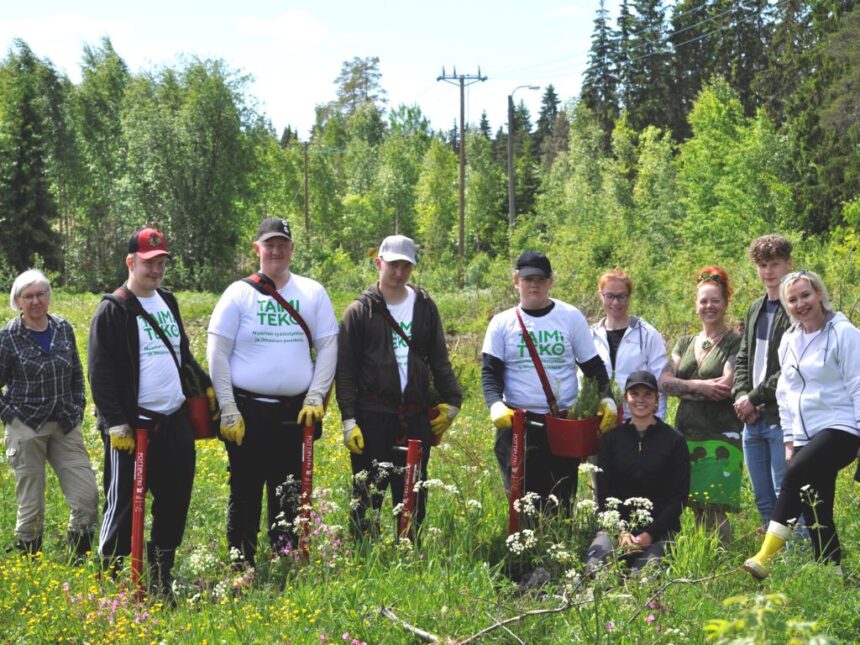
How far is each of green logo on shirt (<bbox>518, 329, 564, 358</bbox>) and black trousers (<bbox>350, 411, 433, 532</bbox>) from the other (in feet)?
2.50

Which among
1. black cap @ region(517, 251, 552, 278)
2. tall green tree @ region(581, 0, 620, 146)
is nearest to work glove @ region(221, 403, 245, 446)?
black cap @ region(517, 251, 552, 278)

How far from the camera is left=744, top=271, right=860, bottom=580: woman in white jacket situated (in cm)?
483

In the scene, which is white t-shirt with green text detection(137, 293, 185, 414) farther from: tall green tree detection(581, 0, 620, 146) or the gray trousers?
tall green tree detection(581, 0, 620, 146)

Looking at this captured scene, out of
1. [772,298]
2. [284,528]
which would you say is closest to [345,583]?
[284,528]

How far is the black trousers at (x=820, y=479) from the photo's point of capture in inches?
190

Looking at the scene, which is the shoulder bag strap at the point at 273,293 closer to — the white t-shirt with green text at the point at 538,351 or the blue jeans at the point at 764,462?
the white t-shirt with green text at the point at 538,351

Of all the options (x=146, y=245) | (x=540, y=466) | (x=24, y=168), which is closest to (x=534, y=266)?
(x=540, y=466)

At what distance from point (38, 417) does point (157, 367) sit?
114 centimetres

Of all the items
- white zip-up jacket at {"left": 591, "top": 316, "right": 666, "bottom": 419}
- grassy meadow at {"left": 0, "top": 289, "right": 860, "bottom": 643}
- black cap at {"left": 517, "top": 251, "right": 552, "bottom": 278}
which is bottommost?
grassy meadow at {"left": 0, "top": 289, "right": 860, "bottom": 643}

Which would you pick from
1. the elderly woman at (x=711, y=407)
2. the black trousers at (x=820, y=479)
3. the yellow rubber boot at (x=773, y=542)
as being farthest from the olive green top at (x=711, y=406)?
the yellow rubber boot at (x=773, y=542)

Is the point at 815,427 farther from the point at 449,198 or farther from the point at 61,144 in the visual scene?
the point at 449,198

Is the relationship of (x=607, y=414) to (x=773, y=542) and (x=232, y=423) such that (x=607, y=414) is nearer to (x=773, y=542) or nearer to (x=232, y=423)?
(x=773, y=542)

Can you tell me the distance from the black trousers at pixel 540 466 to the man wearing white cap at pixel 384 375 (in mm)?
515

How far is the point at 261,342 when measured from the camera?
528 centimetres
